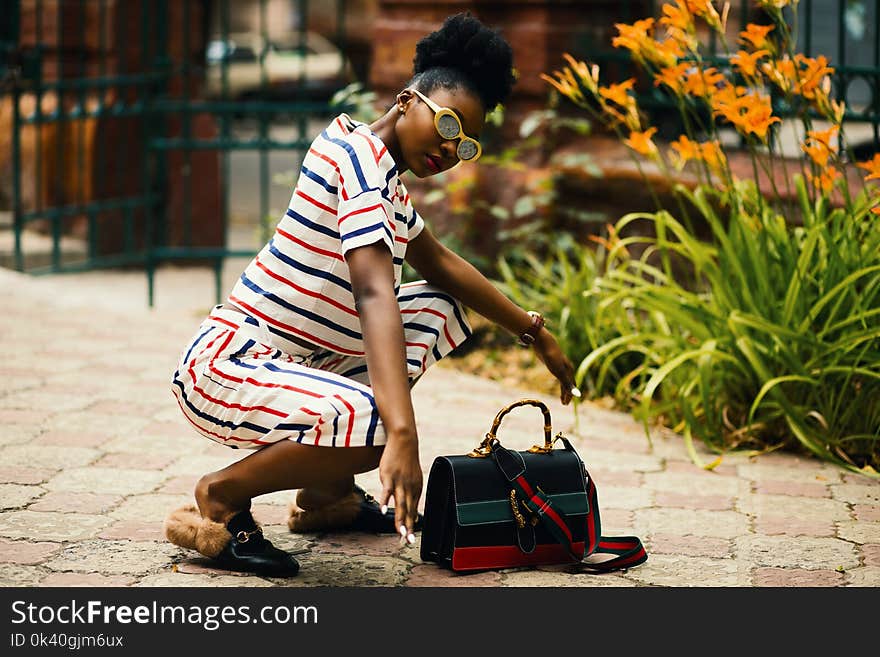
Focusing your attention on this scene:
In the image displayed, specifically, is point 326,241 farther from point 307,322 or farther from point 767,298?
point 767,298

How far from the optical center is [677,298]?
4496mm

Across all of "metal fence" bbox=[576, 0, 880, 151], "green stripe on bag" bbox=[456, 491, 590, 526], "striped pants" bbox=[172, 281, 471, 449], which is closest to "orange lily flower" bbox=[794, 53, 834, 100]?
"metal fence" bbox=[576, 0, 880, 151]

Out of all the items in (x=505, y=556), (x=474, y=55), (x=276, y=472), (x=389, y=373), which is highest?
(x=474, y=55)

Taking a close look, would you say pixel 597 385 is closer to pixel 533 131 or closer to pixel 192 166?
pixel 533 131

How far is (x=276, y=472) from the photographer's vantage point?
2.92 m

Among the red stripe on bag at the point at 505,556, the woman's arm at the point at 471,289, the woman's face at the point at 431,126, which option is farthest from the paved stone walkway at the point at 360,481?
the woman's face at the point at 431,126

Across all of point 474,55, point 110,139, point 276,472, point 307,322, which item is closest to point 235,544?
point 276,472

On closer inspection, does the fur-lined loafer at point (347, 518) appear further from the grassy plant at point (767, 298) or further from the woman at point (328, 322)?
the grassy plant at point (767, 298)

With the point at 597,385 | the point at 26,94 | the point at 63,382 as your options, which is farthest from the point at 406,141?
the point at 26,94

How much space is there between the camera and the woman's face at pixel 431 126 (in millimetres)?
2949

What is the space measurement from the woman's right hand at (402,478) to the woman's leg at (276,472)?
192mm

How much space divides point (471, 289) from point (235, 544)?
2.84 ft

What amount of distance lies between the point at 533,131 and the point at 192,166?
3147 mm

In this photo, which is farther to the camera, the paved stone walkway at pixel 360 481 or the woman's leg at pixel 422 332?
the woman's leg at pixel 422 332
